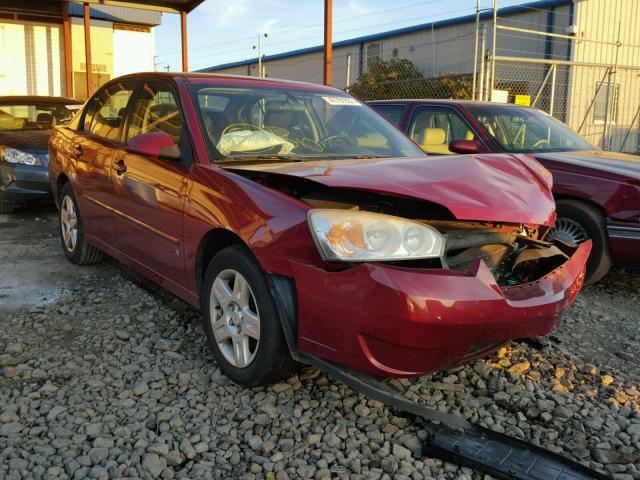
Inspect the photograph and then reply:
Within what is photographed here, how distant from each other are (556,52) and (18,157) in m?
19.4

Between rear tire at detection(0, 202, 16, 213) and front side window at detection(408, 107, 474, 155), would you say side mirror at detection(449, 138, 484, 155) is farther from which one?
rear tire at detection(0, 202, 16, 213)

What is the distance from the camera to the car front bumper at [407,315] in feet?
7.77

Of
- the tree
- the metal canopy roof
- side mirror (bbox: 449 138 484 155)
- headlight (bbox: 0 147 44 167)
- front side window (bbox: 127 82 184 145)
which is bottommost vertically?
headlight (bbox: 0 147 44 167)

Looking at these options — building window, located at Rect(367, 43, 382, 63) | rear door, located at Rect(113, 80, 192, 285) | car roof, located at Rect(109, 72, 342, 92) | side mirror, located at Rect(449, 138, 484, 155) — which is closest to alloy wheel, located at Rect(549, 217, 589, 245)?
side mirror, located at Rect(449, 138, 484, 155)

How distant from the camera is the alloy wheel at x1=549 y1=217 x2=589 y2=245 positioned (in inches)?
195

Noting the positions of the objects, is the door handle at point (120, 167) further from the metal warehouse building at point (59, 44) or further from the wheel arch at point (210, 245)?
the metal warehouse building at point (59, 44)

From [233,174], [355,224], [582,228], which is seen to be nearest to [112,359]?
[233,174]

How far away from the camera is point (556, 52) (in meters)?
21.5

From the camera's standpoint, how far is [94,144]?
469cm

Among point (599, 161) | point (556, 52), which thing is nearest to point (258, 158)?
point (599, 161)

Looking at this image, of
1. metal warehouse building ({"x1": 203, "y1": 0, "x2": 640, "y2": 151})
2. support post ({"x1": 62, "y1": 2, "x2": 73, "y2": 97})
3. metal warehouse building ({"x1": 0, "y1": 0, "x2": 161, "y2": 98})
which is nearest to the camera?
support post ({"x1": 62, "y1": 2, "x2": 73, "y2": 97})

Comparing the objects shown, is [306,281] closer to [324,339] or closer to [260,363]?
[324,339]

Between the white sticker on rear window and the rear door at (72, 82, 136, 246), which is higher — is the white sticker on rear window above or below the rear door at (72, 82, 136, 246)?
above

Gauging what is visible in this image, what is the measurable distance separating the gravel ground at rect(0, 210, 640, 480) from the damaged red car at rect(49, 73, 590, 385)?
29cm
